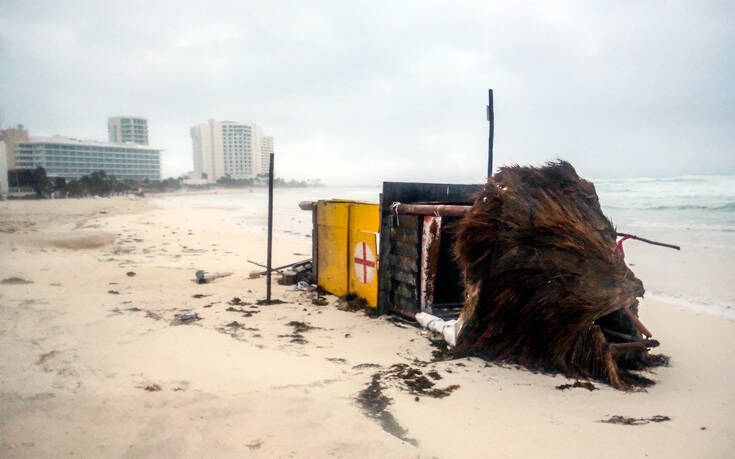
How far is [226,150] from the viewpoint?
17138 centimetres

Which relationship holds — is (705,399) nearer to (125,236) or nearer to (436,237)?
(436,237)

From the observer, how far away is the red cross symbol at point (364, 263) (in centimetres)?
625

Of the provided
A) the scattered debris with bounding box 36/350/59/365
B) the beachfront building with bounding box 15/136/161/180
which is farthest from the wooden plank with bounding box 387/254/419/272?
A: the beachfront building with bounding box 15/136/161/180

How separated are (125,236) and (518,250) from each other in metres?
14.7

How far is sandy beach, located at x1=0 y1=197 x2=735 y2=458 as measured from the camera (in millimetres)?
2848

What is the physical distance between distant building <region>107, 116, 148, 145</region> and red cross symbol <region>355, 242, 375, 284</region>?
556ft

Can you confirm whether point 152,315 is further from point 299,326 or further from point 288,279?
point 288,279

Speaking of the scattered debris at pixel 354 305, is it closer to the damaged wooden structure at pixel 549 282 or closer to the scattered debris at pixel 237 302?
the scattered debris at pixel 237 302

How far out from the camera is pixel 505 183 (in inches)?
170

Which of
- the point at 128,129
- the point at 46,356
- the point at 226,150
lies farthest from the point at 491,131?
the point at 226,150

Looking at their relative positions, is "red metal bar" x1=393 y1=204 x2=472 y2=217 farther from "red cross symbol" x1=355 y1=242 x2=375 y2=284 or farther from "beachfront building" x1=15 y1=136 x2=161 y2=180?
"beachfront building" x1=15 y1=136 x2=161 y2=180

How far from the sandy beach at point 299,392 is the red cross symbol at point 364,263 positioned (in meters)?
0.60

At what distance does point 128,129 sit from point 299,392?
580 feet

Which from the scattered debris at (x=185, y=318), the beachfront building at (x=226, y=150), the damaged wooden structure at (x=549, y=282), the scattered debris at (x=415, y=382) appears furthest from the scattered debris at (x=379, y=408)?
the beachfront building at (x=226, y=150)
